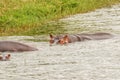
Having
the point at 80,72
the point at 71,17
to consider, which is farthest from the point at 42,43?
the point at 71,17

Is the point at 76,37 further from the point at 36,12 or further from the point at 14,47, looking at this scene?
the point at 36,12

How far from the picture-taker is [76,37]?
727 inches

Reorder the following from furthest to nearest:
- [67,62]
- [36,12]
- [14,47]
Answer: [36,12], [14,47], [67,62]

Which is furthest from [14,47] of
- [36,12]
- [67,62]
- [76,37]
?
[36,12]

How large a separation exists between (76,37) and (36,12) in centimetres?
574

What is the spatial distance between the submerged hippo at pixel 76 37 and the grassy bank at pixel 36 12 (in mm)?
1995

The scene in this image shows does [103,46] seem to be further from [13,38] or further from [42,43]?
[13,38]

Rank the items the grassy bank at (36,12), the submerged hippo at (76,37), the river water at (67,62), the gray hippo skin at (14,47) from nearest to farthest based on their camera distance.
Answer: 1. the river water at (67,62)
2. the gray hippo skin at (14,47)
3. the submerged hippo at (76,37)
4. the grassy bank at (36,12)

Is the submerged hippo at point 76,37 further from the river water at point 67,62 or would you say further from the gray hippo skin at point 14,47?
the gray hippo skin at point 14,47

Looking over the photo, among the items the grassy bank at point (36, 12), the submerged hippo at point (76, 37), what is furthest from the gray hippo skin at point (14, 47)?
the grassy bank at point (36, 12)

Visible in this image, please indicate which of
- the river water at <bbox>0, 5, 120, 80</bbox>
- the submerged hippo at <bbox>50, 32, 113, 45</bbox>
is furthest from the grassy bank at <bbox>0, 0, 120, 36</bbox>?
the submerged hippo at <bbox>50, 32, 113, 45</bbox>

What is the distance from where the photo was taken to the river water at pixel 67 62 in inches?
518

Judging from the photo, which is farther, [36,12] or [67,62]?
[36,12]

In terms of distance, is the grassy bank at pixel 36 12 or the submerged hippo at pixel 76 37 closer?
the submerged hippo at pixel 76 37
